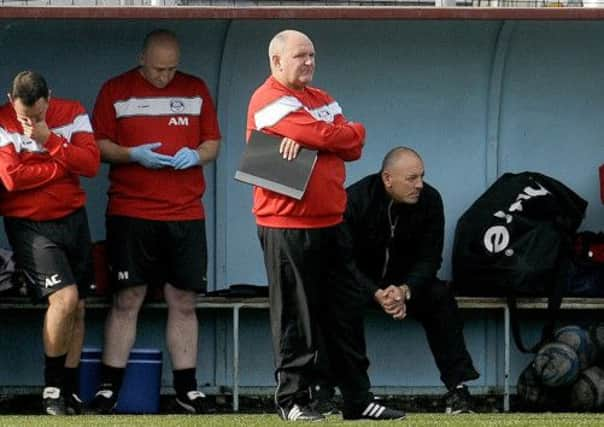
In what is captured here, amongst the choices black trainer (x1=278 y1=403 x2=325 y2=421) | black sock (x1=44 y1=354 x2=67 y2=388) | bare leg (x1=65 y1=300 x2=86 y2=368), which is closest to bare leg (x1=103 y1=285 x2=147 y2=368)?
bare leg (x1=65 y1=300 x2=86 y2=368)

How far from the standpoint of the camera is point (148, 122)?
11961 millimetres

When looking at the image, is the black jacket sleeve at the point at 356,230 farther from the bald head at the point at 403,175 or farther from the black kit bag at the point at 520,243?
the black kit bag at the point at 520,243

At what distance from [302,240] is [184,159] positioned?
1.88 meters

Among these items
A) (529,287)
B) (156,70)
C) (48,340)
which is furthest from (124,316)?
(529,287)

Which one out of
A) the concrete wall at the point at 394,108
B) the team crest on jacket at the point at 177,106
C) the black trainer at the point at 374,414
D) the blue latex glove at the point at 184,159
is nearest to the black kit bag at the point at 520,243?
the concrete wall at the point at 394,108

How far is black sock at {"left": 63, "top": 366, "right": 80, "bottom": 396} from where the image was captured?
11547 millimetres

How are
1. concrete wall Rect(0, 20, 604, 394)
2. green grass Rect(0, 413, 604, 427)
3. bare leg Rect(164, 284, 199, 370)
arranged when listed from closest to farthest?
green grass Rect(0, 413, 604, 427)
bare leg Rect(164, 284, 199, 370)
concrete wall Rect(0, 20, 604, 394)

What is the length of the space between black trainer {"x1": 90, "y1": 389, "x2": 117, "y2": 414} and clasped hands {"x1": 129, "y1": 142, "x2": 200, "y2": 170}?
1310 mm

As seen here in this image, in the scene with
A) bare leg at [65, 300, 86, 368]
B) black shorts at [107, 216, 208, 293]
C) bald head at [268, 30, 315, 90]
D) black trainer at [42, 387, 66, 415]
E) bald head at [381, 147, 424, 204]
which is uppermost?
bald head at [268, 30, 315, 90]

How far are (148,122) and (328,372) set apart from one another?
227 centimetres

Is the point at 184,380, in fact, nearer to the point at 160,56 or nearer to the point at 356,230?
the point at 356,230

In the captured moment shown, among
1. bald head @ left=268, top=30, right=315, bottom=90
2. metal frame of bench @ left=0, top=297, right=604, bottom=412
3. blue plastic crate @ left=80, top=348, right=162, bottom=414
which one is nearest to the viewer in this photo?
bald head @ left=268, top=30, right=315, bottom=90

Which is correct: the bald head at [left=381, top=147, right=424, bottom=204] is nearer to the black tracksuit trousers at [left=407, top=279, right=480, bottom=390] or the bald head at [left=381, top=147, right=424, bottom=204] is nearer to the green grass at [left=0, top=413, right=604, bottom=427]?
the black tracksuit trousers at [left=407, top=279, right=480, bottom=390]

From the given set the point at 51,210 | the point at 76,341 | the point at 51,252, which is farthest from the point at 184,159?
the point at 76,341
